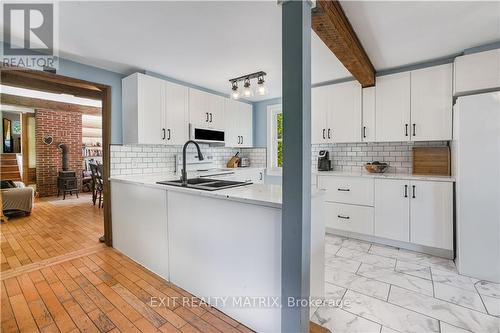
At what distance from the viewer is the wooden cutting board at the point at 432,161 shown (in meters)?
2.97

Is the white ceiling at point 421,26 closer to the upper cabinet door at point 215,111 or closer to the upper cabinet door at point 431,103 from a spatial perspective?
the upper cabinet door at point 431,103

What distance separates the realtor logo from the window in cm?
340

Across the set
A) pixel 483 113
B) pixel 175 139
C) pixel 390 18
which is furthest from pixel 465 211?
pixel 175 139

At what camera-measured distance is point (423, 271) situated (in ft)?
7.74

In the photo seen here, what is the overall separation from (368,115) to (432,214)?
149 centimetres

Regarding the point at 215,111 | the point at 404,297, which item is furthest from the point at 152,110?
the point at 404,297

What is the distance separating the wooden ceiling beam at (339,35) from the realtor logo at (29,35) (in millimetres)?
2013

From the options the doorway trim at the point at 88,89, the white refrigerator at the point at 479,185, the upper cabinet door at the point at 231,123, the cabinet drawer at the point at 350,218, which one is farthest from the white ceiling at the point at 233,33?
the cabinet drawer at the point at 350,218

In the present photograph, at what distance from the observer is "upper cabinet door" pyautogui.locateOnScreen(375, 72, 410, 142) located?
9.91ft

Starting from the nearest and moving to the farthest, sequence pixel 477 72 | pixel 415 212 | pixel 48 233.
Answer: pixel 477 72 → pixel 415 212 → pixel 48 233

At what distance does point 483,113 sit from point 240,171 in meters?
3.13

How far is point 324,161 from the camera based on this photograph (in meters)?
3.82

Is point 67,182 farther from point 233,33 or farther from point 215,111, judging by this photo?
point 233,33

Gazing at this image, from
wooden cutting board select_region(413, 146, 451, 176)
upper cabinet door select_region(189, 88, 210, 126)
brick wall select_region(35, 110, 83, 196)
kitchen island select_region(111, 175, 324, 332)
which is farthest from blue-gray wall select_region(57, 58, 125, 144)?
brick wall select_region(35, 110, 83, 196)
